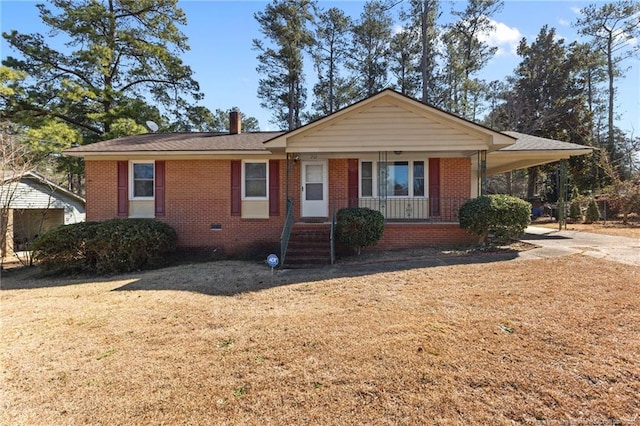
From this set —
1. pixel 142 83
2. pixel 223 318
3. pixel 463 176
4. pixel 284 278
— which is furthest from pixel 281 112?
pixel 223 318

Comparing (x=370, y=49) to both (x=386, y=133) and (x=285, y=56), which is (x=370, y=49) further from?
(x=386, y=133)

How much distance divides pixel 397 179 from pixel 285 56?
68.1ft

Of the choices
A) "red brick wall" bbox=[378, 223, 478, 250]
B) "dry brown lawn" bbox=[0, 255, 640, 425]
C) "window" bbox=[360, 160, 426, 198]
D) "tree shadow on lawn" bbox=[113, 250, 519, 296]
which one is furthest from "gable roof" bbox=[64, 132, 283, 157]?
"dry brown lawn" bbox=[0, 255, 640, 425]

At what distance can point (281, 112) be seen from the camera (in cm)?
3017

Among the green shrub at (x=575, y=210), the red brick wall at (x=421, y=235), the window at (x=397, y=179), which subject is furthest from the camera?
the green shrub at (x=575, y=210)

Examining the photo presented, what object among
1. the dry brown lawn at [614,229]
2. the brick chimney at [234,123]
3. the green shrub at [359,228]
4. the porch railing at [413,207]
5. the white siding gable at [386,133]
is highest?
the brick chimney at [234,123]

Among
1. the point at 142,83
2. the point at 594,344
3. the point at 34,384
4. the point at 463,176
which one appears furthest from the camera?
the point at 142,83

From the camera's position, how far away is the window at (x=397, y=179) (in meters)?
11.4

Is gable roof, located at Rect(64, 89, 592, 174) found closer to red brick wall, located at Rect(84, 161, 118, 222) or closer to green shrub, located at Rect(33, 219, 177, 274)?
green shrub, located at Rect(33, 219, 177, 274)

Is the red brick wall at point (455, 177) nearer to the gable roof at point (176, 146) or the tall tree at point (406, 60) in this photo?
the gable roof at point (176, 146)

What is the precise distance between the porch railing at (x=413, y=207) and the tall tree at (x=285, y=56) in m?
20.0

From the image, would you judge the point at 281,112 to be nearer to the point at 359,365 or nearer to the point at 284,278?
the point at 284,278

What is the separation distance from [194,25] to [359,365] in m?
26.1

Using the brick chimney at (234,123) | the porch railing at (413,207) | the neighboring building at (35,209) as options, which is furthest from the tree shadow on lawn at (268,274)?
the neighboring building at (35,209)
